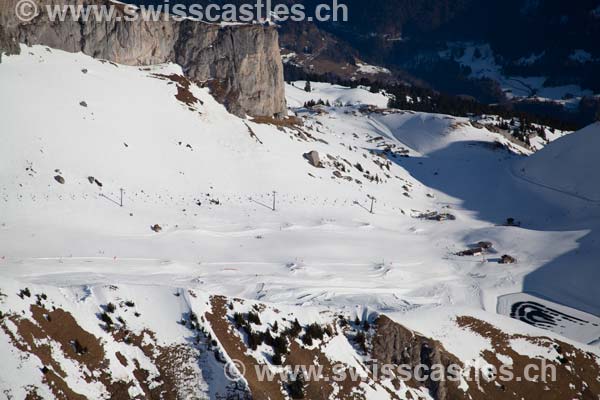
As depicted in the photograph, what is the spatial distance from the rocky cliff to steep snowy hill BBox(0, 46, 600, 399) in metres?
3.22

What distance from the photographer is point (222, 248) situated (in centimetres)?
4988

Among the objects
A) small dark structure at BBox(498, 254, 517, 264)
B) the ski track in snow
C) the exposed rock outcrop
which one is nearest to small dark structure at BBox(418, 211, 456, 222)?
the ski track in snow

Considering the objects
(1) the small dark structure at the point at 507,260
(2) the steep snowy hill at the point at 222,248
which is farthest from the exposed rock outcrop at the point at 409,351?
(1) the small dark structure at the point at 507,260

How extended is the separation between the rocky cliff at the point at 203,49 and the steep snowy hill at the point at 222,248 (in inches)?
127

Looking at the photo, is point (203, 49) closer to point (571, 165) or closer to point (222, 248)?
point (222, 248)

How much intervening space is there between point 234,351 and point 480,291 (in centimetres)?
2899

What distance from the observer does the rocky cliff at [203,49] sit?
69938 millimetres

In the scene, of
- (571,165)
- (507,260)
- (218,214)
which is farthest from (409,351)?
(571,165)

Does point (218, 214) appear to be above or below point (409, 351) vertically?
above

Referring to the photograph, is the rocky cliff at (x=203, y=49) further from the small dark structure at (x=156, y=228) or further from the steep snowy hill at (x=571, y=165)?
the steep snowy hill at (x=571, y=165)

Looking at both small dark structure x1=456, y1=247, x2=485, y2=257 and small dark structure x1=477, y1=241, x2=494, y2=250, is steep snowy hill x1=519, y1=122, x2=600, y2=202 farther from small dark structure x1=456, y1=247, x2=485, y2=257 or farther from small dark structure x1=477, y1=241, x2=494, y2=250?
small dark structure x1=456, y1=247, x2=485, y2=257

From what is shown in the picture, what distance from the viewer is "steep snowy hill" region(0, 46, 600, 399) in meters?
30.6

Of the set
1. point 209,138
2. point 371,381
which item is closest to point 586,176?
point 209,138

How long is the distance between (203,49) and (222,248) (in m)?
43.7
